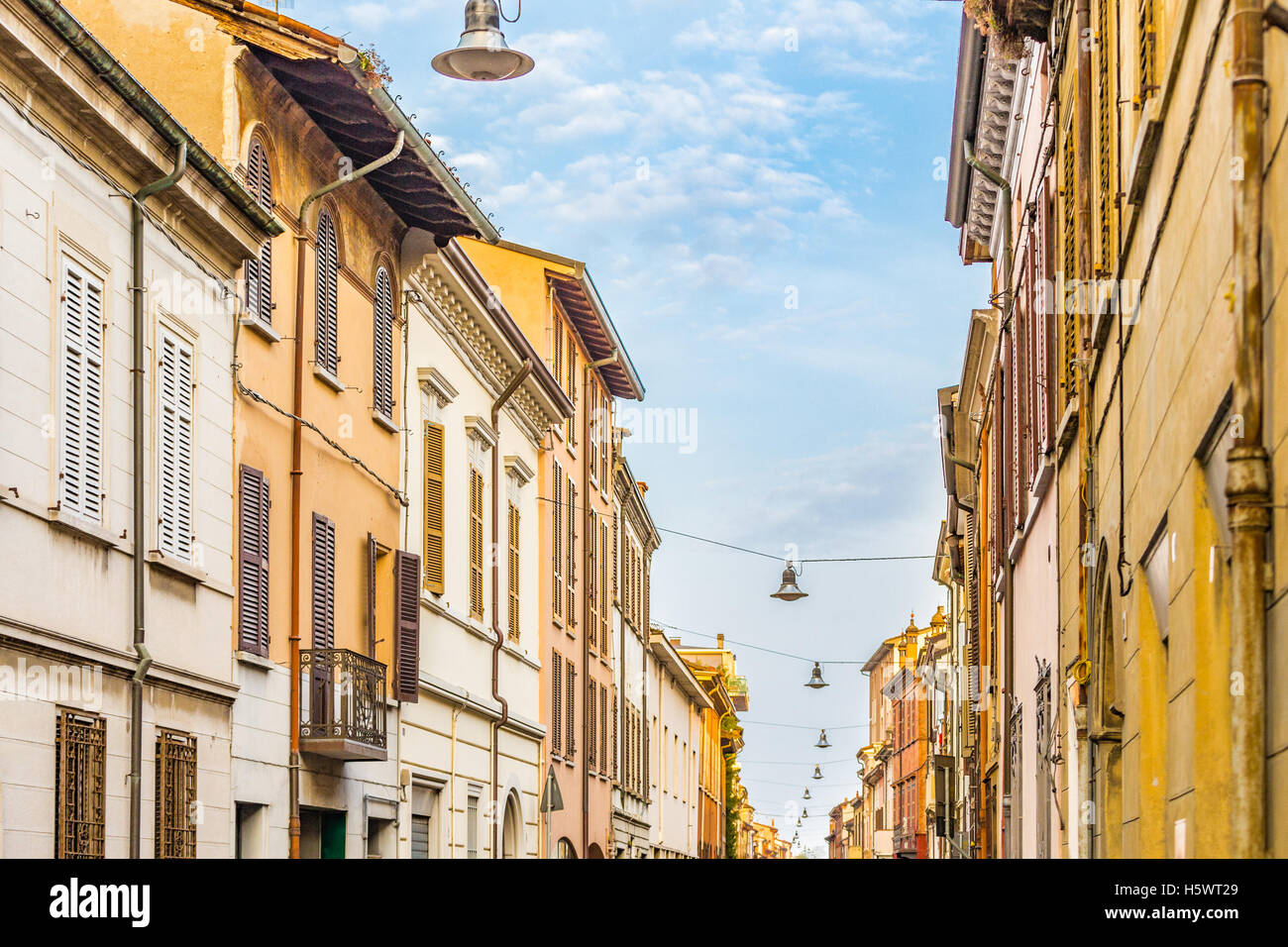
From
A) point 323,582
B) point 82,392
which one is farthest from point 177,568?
point 323,582

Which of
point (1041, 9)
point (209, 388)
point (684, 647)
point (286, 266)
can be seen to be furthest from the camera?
point (684, 647)

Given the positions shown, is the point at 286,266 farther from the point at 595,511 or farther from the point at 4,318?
the point at 595,511

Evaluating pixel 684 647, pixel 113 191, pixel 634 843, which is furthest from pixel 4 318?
pixel 684 647

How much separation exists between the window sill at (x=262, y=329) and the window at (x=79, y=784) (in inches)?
185

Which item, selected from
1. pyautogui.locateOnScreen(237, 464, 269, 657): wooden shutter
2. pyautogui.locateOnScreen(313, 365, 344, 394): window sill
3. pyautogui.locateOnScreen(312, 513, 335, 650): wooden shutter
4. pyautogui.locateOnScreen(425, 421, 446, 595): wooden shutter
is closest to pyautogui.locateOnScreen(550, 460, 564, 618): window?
pyautogui.locateOnScreen(425, 421, 446, 595): wooden shutter

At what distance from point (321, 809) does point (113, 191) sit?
24.5ft

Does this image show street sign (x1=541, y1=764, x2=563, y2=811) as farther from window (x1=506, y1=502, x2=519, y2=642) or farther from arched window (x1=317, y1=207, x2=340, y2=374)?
arched window (x1=317, y1=207, x2=340, y2=374)

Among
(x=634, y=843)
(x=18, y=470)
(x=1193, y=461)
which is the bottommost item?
(x=634, y=843)

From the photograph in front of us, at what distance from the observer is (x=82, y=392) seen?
1350 cm

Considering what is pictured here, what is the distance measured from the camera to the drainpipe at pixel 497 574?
90.3ft

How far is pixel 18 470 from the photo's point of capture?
12.4 m

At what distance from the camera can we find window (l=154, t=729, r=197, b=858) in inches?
573

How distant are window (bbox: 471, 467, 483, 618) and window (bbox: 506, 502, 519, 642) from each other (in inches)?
90.5

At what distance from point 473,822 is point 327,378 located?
31.1 feet
